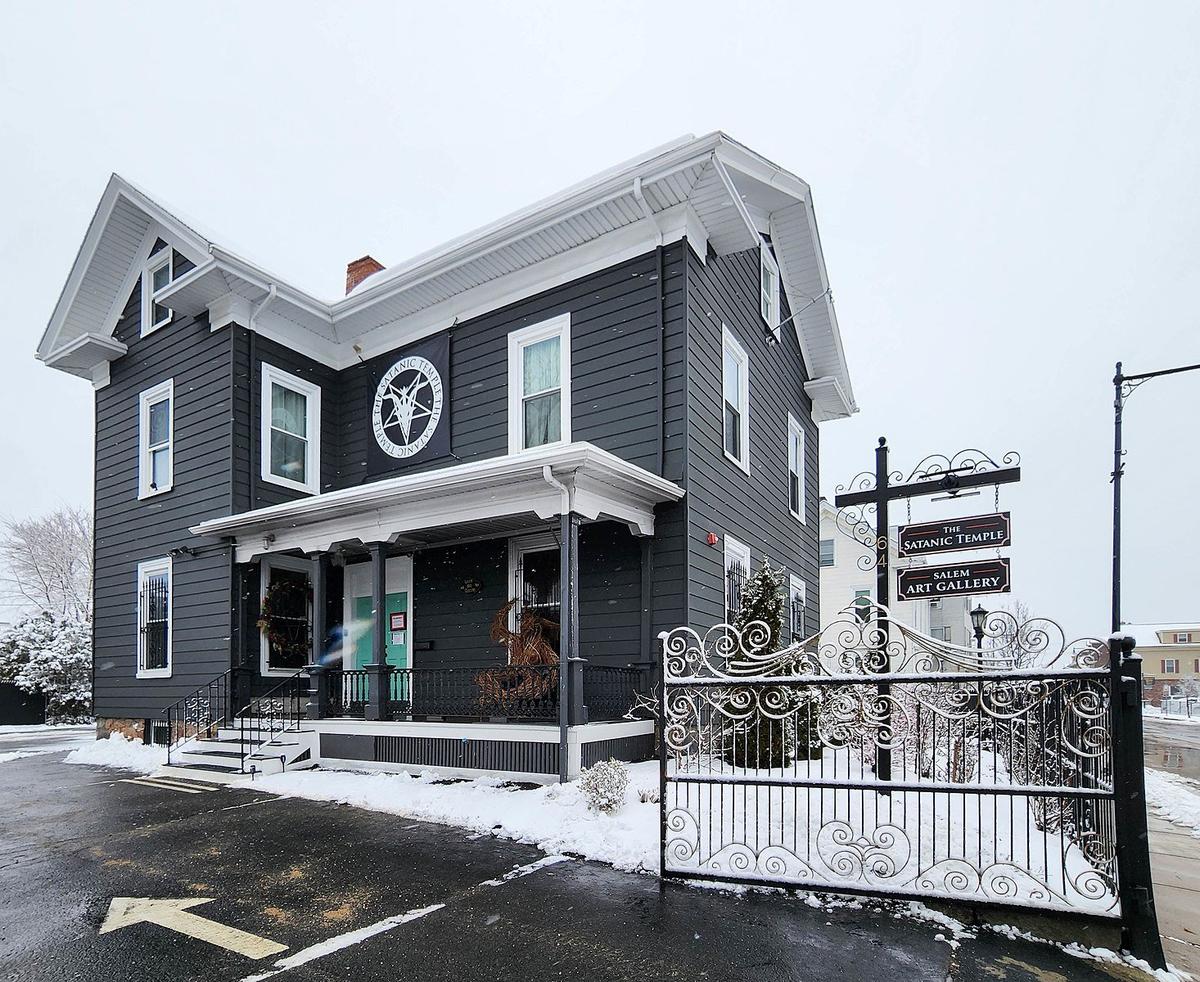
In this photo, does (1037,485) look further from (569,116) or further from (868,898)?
(569,116)

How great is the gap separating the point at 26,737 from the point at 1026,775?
19.9 m

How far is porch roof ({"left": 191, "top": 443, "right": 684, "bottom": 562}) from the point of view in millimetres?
8555

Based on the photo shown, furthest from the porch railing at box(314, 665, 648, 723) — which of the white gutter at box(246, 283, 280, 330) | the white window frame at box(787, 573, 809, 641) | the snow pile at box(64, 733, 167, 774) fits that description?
the white gutter at box(246, 283, 280, 330)

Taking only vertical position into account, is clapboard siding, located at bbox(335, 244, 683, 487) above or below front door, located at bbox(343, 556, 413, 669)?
above

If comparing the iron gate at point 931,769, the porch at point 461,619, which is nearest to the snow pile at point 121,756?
the porch at point 461,619

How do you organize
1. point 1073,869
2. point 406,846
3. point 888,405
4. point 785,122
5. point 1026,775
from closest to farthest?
point 1026,775 → point 1073,869 → point 406,846 → point 888,405 → point 785,122

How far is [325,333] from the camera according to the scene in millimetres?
13797

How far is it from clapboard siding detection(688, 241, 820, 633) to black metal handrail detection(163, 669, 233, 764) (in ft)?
23.4

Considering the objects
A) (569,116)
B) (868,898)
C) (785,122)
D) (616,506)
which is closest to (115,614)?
(616,506)

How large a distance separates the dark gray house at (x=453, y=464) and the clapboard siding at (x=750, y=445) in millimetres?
69

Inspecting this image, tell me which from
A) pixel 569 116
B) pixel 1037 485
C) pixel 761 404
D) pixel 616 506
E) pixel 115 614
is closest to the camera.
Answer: pixel 616 506

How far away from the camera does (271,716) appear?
36.2ft

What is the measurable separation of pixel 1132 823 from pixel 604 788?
3847mm

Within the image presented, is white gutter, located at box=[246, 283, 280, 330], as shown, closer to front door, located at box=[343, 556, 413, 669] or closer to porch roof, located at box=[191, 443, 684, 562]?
porch roof, located at box=[191, 443, 684, 562]
